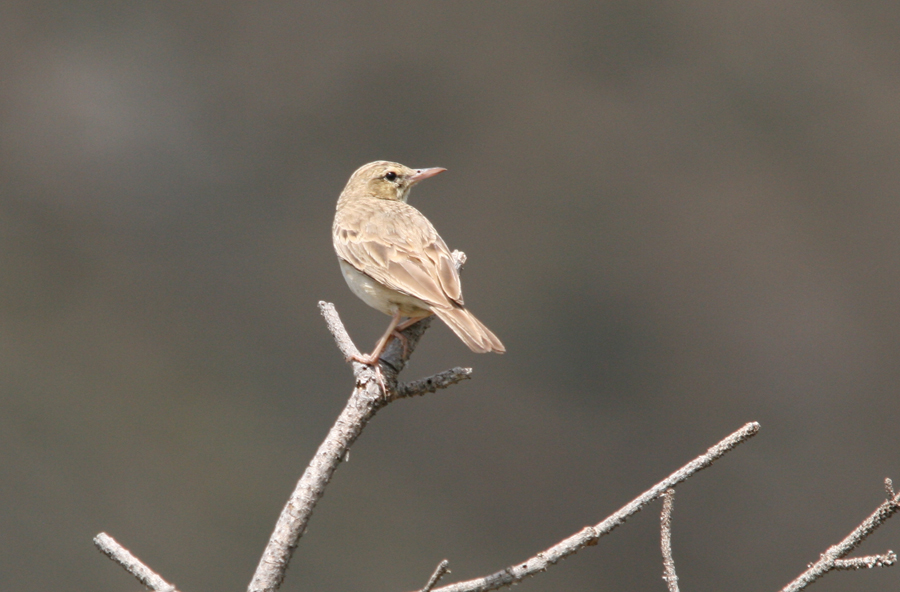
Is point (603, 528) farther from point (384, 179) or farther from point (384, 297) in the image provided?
point (384, 179)

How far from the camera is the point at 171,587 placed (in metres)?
1.51

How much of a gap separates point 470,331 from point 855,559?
1545mm

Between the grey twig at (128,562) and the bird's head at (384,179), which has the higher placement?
the bird's head at (384,179)

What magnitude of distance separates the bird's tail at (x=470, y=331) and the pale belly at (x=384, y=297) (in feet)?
0.38

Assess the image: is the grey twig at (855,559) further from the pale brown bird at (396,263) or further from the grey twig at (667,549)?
the pale brown bird at (396,263)

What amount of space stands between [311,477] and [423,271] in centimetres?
144

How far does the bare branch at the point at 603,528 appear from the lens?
1.73 meters

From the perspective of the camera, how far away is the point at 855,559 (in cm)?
159

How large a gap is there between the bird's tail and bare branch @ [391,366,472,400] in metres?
0.44

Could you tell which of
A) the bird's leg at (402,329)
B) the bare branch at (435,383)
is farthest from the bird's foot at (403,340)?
the bare branch at (435,383)

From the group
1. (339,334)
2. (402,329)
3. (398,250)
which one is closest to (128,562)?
(339,334)

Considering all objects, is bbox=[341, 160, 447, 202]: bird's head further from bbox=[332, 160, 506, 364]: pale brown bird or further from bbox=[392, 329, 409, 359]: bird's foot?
bbox=[392, 329, 409, 359]: bird's foot

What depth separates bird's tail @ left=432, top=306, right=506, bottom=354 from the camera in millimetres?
2830

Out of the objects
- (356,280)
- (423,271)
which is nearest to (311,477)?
(423,271)
